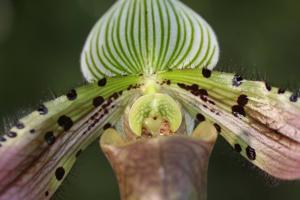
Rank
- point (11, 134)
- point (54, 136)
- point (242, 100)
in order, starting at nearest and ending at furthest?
point (11, 134) → point (54, 136) → point (242, 100)

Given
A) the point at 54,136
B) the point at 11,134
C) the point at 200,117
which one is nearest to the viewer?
the point at 11,134

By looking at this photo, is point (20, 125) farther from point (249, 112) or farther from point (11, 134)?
point (249, 112)

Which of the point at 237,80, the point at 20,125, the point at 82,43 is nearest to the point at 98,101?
the point at 20,125

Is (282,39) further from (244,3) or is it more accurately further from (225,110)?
(225,110)

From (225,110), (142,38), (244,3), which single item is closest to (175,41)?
(142,38)

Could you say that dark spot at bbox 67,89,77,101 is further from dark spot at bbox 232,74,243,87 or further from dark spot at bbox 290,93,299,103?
dark spot at bbox 290,93,299,103

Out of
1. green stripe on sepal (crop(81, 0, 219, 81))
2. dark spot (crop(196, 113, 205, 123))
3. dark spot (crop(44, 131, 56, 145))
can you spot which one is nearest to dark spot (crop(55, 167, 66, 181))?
dark spot (crop(44, 131, 56, 145))

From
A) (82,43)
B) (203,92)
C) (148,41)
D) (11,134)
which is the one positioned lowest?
(82,43)

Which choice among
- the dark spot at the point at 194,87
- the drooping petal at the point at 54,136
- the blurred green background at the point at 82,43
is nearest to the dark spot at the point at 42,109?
the drooping petal at the point at 54,136
